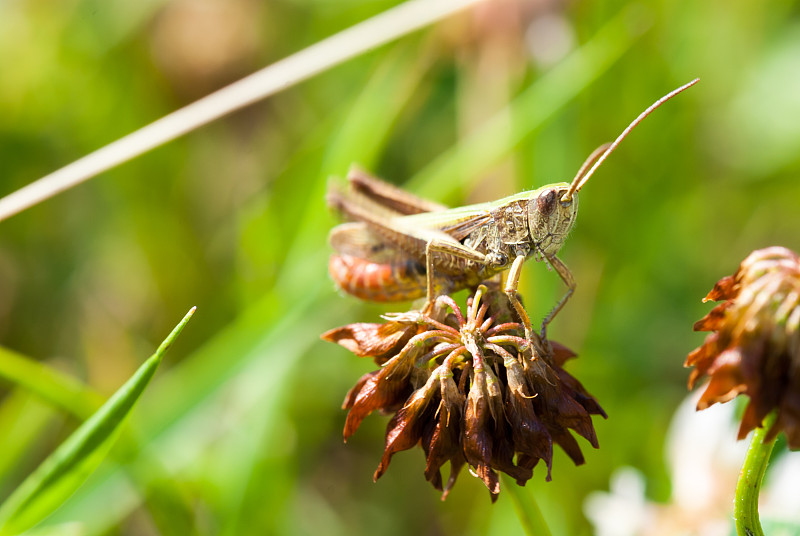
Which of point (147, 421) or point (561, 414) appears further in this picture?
point (147, 421)

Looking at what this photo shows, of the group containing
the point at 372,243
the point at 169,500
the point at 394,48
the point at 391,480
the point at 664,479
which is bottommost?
the point at 664,479

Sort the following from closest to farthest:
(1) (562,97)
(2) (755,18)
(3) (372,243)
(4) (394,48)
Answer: (3) (372,243), (1) (562,97), (4) (394,48), (2) (755,18)

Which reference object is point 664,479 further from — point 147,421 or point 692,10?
point 692,10

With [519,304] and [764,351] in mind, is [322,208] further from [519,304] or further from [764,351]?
[764,351]

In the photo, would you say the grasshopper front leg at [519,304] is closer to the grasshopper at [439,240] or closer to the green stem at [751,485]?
the grasshopper at [439,240]

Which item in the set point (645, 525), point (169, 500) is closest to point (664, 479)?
point (645, 525)
